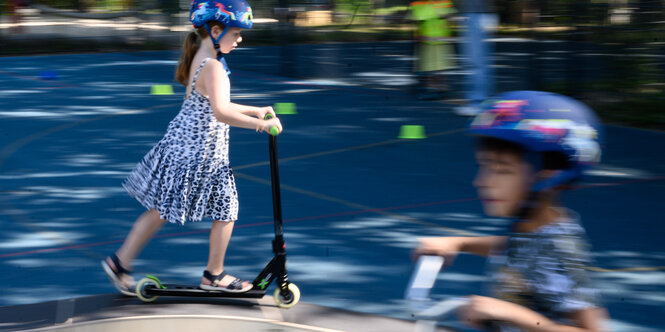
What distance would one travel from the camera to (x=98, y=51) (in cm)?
2030

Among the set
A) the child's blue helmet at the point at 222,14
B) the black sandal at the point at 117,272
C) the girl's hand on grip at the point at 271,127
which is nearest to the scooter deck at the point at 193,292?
the black sandal at the point at 117,272

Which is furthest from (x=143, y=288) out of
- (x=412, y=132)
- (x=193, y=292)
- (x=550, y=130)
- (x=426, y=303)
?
(x=412, y=132)

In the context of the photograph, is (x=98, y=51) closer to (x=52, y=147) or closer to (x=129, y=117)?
(x=129, y=117)

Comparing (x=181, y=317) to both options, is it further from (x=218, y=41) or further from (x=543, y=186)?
(x=543, y=186)

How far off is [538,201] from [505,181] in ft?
0.34

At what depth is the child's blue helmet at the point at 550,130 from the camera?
6.66 feet

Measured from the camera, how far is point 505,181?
6.98ft

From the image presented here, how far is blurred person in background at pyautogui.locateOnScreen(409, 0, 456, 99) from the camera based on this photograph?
10930 mm

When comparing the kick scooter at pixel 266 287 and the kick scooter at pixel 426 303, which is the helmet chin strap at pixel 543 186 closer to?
the kick scooter at pixel 426 303

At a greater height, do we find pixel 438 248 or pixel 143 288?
pixel 438 248

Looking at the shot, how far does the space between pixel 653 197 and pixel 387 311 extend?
11.4 feet

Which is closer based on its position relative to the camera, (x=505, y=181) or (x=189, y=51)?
(x=505, y=181)

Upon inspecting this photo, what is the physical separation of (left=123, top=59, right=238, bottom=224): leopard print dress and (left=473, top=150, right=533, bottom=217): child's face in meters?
2.10

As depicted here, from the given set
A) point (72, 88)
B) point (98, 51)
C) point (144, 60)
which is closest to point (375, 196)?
point (72, 88)
